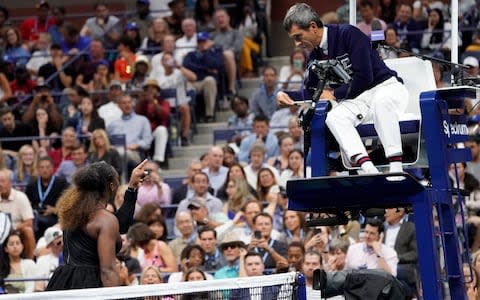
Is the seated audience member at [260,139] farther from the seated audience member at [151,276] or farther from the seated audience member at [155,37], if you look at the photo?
the seated audience member at [151,276]

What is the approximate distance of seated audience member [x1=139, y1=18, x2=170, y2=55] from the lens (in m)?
20.9

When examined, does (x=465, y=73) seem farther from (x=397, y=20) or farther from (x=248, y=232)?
(x=397, y=20)

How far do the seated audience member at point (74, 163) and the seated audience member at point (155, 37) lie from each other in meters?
3.32

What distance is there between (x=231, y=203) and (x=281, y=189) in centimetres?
61

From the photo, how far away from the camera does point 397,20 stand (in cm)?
1967

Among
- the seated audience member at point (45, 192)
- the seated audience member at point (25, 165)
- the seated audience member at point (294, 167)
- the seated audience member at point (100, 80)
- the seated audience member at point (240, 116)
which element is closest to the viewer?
the seated audience member at point (294, 167)

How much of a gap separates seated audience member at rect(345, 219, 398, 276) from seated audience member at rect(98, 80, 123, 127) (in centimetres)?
607

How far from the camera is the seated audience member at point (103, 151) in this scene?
17391 mm

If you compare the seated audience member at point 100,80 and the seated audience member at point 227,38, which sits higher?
the seated audience member at point 227,38

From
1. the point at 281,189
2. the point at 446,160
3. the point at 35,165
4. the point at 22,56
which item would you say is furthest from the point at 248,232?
the point at 22,56

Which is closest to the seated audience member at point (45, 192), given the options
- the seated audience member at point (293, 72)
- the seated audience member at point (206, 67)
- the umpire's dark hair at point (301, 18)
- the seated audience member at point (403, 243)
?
the seated audience member at point (206, 67)

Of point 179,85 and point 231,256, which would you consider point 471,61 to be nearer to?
point 179,85

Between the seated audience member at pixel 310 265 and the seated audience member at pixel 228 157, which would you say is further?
the seated audience member at pixel 228 157

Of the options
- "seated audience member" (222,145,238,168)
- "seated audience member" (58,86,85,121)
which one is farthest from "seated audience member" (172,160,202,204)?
"seated audience member" (58,86,85,121)
